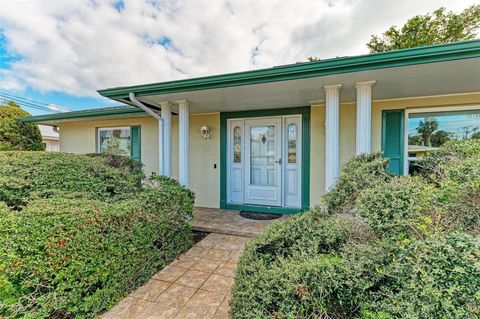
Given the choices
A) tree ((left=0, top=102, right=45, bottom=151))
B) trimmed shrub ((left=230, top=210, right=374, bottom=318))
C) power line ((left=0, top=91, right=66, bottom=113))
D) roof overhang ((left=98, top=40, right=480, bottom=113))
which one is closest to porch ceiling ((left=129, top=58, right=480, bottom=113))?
roof overhang ((left=98, top=40, right=480, bottom=113))

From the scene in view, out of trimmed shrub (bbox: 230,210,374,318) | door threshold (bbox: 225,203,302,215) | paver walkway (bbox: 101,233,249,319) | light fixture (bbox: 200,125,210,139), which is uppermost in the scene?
light fixture (bbox: 200,125,210,139)

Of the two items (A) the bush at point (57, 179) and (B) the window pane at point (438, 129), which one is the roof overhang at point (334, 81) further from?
(A) the bush at point (57, 179)

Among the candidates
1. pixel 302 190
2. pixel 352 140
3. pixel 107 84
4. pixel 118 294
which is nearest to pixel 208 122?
pixel 302 190

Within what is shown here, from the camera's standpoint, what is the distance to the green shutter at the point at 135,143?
5.91 m

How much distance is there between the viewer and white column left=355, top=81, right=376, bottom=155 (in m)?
3.00

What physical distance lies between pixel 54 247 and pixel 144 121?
14.8ft

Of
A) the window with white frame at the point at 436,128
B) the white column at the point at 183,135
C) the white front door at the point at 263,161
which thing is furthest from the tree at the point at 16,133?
the window with white frame at the point at 436,128

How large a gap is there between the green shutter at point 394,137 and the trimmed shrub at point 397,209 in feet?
9.16

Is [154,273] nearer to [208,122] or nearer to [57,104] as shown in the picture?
[208,122]

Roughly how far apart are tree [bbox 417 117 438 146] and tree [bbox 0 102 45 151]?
11.0m

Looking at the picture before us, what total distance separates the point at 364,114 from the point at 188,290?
3.13 m

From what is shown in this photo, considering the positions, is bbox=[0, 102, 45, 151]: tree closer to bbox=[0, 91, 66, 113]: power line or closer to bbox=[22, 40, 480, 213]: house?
bbox=[22, 40, 480, 213]: house

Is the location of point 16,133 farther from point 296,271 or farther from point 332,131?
point 296,271

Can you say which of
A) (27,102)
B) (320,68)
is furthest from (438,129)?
(27,102)
